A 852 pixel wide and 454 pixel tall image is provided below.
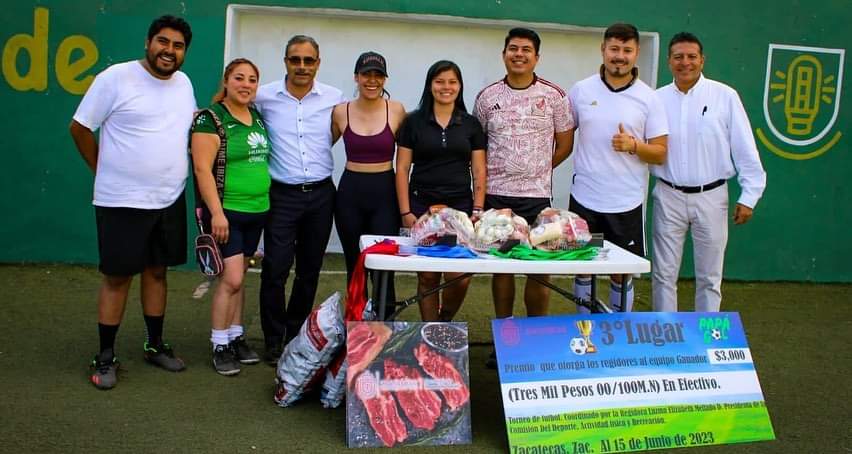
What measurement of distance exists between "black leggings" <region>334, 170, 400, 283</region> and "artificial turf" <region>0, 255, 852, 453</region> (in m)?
0.90

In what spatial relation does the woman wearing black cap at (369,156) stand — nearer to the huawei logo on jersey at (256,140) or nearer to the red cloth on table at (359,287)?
the huawei logo on jersey at (256,140)

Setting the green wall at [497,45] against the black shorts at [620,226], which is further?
the green wall at [497,45]

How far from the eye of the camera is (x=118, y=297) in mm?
4539

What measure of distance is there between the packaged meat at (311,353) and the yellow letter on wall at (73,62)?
3.83 meters

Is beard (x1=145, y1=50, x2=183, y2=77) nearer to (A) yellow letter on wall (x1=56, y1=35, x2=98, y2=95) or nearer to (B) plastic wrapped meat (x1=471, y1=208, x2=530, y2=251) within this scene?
(B) plastic wrapped meat (x1=471, y1=208, x2=530, y2=251)

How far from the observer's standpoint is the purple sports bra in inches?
187

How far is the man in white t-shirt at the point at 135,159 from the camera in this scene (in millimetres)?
4316

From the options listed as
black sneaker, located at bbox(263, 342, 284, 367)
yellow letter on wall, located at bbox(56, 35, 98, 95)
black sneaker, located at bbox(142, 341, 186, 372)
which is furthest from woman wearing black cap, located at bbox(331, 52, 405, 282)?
yellow letter on wall, located at bbox(56, 35, 98, 95)

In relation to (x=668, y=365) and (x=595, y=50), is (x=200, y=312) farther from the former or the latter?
(x=595, y=50)

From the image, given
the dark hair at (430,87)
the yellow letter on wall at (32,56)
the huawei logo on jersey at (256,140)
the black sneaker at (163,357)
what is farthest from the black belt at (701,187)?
the yellow letter on wall at (32,56)

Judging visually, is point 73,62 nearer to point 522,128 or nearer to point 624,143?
point 522,128

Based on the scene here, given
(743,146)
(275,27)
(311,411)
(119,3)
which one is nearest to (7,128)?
(119,3)

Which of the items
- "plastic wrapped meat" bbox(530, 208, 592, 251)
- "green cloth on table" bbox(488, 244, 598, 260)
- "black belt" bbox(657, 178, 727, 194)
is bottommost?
"green cloth on table" bbox(488, 244, 598, 260)

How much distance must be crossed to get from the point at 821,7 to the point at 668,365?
5006mm
